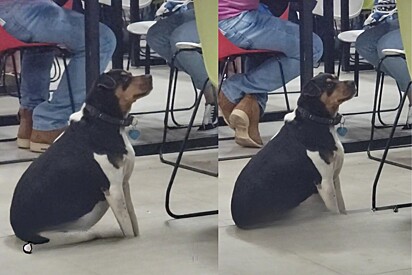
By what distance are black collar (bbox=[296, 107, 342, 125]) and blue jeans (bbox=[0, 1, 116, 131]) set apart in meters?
0.58

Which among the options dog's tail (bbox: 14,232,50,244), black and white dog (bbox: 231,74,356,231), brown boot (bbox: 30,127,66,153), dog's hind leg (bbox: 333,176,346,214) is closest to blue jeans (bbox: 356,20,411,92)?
black and white dog (bbox: 231,74,356,231)

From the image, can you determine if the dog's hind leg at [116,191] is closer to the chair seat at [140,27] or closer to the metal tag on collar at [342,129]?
the chair seat at [140,27]

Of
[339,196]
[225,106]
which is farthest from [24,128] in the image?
[339,196]

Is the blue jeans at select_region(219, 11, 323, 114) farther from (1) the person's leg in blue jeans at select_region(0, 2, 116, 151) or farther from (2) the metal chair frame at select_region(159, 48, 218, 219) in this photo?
(1) the person's leg in blue jeans at select_region(0, 2, 116, 151)

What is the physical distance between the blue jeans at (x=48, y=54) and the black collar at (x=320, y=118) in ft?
1.91

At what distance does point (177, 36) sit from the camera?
2.51 metres

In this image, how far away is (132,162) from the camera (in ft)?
8.05

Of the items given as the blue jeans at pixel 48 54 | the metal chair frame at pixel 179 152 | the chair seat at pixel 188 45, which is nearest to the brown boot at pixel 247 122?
the metal chair frame at pixel 179 152

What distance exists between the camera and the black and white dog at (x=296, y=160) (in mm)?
2629

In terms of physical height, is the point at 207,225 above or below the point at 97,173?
below

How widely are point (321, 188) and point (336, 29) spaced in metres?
0.46

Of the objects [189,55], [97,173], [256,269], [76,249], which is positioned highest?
[189,55]

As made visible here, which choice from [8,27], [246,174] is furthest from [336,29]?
[8,27]

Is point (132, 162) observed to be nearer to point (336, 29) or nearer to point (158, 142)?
point (158, 142)
